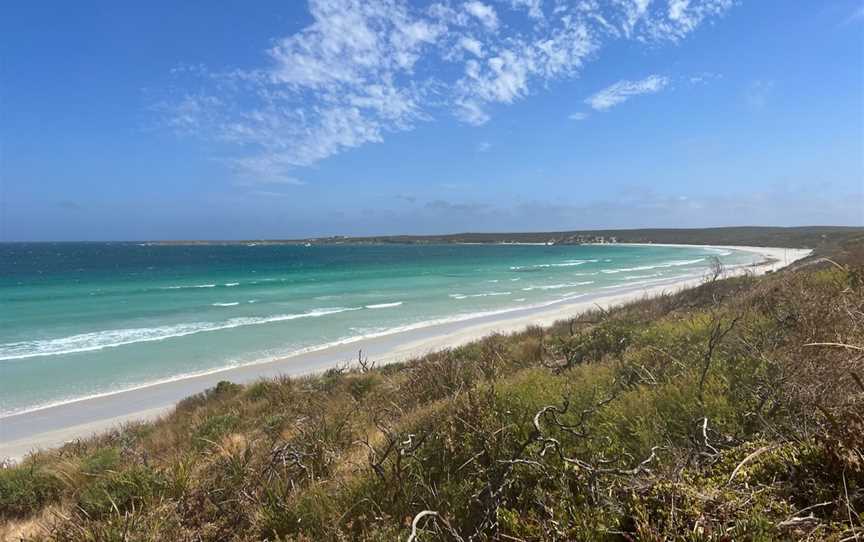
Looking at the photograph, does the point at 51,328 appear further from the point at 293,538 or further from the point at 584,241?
the point at 584,241

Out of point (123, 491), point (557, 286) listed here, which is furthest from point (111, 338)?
point (557, 286)

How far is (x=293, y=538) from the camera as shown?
10.7 feet

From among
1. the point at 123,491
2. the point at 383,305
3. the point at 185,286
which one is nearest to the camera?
the point at 123,491

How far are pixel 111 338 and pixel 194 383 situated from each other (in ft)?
28.8

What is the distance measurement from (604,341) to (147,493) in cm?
697

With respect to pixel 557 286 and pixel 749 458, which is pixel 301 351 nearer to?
pixel 749 458

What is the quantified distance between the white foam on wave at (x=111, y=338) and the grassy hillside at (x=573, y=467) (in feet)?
45.4

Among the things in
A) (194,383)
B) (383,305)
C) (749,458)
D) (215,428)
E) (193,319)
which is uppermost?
(749,458)

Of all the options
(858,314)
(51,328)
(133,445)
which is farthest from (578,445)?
(51,328)

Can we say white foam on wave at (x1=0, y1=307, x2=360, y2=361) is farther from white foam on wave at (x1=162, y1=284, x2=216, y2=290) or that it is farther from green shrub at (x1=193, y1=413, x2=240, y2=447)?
white foam on wave at (x1=162, y1=284, x2=216, y2=290)

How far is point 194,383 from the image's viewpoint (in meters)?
13.7

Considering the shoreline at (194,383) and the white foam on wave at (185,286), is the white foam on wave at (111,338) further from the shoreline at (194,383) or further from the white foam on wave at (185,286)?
the white foam on wave at (185,286)

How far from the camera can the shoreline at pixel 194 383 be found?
10289mm

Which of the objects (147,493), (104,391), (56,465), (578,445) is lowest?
(104,391)
